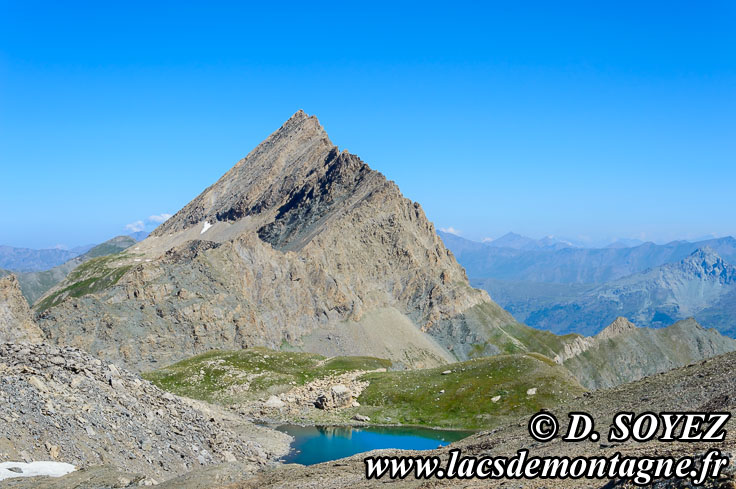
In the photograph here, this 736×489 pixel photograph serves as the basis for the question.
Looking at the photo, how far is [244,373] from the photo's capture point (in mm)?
118688

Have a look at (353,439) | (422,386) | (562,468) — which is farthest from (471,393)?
(562,468)

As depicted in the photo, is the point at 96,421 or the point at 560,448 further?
the point at 96,421

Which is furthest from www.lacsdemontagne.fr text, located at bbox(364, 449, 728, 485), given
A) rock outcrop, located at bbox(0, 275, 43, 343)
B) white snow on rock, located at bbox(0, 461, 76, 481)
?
rock outcrop, located at bbox(0, 275, 43, 343)

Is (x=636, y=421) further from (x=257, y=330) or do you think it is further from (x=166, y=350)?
(x=257, y=330)

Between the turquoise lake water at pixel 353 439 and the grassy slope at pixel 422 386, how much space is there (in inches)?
176

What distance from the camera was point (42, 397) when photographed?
156 feet

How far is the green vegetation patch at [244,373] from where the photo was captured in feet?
361

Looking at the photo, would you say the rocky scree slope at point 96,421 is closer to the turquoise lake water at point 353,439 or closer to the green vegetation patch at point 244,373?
the turquoise lake water at point 353,439

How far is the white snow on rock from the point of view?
38844 millimetres

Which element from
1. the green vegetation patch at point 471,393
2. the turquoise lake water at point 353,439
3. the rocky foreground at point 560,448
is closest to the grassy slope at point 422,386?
the green vegetation patch at point 471,393

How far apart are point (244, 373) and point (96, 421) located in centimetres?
7008

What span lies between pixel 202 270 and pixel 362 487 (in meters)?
152

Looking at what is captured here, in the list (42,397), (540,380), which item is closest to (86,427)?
(42,397)

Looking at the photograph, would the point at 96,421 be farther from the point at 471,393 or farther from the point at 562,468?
the point at 471,393
